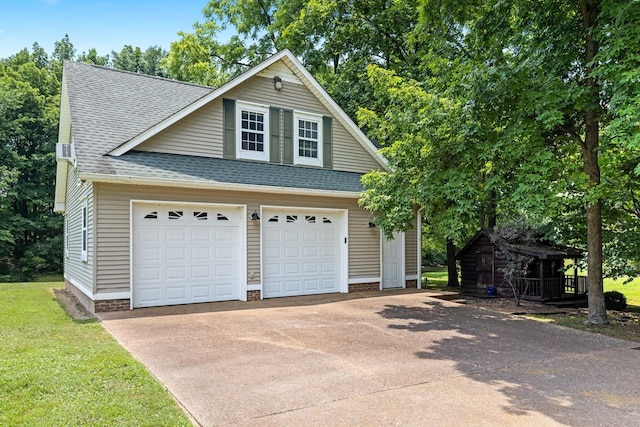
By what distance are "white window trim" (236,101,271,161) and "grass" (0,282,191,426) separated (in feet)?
18.9

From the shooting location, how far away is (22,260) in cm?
2359

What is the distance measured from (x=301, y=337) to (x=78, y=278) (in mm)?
7599

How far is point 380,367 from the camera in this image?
5.48 meters

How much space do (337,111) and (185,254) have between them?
6.15 meters

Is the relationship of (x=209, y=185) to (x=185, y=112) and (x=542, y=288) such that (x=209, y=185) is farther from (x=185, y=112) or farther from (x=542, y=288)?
(x=542, y=288)

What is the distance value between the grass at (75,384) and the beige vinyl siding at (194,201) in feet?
6.18

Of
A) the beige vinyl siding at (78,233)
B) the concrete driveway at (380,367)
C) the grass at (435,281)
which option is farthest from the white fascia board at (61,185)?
the grass at (435,281)

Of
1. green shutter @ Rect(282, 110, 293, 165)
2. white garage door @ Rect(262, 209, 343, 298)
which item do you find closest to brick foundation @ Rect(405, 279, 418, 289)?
white garage door @ Rect(262, 209, 343, 298)

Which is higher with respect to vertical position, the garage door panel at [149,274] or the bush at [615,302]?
the garage door panel at [149,274]

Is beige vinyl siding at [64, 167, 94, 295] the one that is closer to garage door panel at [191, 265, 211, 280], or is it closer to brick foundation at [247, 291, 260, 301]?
garage door panel at [191, 265, 211, 280]

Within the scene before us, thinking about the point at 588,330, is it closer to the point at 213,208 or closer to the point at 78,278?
the point at 213,208

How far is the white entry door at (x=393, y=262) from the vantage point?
1296cm

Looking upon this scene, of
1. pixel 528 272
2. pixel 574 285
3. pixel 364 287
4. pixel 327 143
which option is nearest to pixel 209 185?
pixel 327 143

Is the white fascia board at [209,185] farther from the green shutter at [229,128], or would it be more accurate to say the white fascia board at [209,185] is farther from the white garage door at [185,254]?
the green shutter at [229,128]
